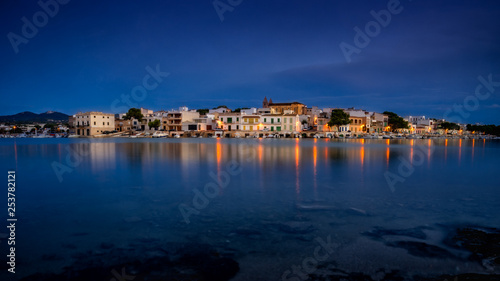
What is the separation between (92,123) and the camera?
7781 cm

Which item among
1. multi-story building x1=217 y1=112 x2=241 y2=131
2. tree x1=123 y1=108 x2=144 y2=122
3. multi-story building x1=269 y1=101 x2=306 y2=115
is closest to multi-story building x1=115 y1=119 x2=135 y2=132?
tree x1=123 y1=108 x2=144 y2=122

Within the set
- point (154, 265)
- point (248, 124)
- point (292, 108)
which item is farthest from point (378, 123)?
point (154, 265)

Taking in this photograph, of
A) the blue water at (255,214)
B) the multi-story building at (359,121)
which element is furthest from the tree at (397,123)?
the blue water at (255,214)

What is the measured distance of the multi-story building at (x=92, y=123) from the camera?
256 ft

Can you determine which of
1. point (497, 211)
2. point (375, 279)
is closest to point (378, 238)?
point (375, 279)

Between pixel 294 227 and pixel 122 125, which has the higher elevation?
pixel 122 125

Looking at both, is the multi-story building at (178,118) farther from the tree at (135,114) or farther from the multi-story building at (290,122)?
the multi-story building at (290,122)

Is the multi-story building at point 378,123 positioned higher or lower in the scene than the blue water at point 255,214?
higher

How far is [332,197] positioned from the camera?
883 centimetres

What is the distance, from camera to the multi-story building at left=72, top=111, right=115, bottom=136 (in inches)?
3068

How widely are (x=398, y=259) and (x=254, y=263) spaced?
7.45 feet

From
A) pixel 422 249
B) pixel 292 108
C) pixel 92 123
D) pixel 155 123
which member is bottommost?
pixel 422 249

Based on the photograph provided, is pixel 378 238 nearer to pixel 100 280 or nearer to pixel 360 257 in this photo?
pixel 360 257

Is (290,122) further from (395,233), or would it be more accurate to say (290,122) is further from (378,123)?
(395,233)
